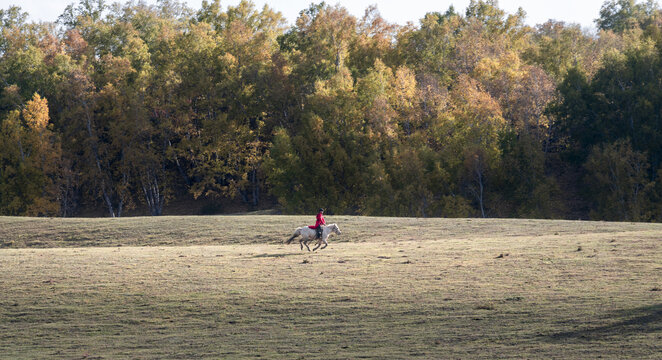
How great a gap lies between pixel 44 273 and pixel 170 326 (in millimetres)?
9701

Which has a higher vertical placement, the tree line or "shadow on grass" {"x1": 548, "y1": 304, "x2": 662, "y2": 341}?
the tree line

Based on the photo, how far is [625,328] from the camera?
1738 centimetres

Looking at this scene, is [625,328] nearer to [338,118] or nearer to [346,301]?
[346,301]

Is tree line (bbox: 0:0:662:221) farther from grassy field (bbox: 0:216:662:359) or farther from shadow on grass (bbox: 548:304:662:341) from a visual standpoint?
shadow on grass (bbox: 548:304:662:341)

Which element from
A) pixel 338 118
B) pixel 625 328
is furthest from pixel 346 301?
pixel 338 118

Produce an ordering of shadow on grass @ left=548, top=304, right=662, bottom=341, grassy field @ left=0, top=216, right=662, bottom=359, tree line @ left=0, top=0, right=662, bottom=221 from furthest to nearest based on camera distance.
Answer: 1. tree line @ left=0, top=0, right=662, bottom=221
2. grassy field @ left=0, top=216, right=662, bottom=359
3. shadow on grass @ left=548, top=304, right=662, bottom=341

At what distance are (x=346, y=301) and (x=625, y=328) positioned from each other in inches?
314

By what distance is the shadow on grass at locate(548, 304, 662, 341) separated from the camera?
17109 mm

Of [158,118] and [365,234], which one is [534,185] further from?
[158,118]

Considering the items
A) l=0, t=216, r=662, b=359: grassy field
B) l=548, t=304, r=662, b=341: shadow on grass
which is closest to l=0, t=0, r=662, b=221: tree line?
l=0, t=216, r=662, b=359: grassy field

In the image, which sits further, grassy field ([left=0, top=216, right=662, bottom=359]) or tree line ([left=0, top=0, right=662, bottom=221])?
tree line ([left=0, top=0, right=662, bottom=221])

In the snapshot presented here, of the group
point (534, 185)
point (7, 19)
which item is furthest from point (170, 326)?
point (7, 19)

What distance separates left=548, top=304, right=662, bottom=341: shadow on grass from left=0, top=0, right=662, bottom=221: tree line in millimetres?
53335

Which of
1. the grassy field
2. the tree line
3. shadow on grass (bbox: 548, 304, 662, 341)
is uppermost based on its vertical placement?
the tree line
